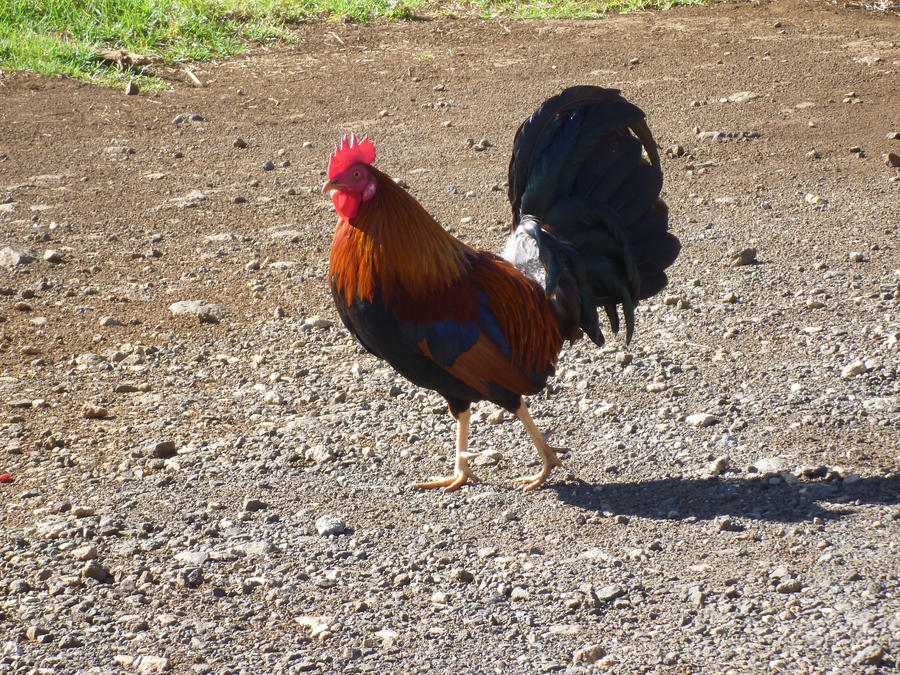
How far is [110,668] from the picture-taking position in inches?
146

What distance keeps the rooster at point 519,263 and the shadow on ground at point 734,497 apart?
362 mm

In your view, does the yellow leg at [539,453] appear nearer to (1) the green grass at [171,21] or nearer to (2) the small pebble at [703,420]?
(2) the small pebble at [703,420]

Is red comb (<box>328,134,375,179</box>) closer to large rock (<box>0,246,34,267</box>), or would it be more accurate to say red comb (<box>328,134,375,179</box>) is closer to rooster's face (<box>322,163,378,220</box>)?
rooster's face (<box>322,163,378,220</box>)

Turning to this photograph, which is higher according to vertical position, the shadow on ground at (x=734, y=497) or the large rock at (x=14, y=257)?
the large rock at (x=14, y=257)

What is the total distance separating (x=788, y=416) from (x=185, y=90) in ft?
28.2

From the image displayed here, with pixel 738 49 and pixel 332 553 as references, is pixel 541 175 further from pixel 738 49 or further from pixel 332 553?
pixel 738 49

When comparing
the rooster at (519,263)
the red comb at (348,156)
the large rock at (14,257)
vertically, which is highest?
the red comb at (348,156)

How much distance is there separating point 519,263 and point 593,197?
1.66 feet

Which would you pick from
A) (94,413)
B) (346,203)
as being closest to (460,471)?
(346,203)

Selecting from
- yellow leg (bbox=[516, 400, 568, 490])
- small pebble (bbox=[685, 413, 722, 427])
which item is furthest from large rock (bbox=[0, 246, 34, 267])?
small pebble (bbox=[685, 413, 722, 427])

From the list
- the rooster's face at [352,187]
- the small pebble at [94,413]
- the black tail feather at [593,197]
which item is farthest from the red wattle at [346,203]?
the small pebble at [94,413]

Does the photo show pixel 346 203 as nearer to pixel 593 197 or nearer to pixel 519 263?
pixel 519 263

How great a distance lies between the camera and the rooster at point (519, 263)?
15.5 feet

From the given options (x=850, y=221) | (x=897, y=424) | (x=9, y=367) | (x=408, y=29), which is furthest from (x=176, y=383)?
(x=408, y=29)
